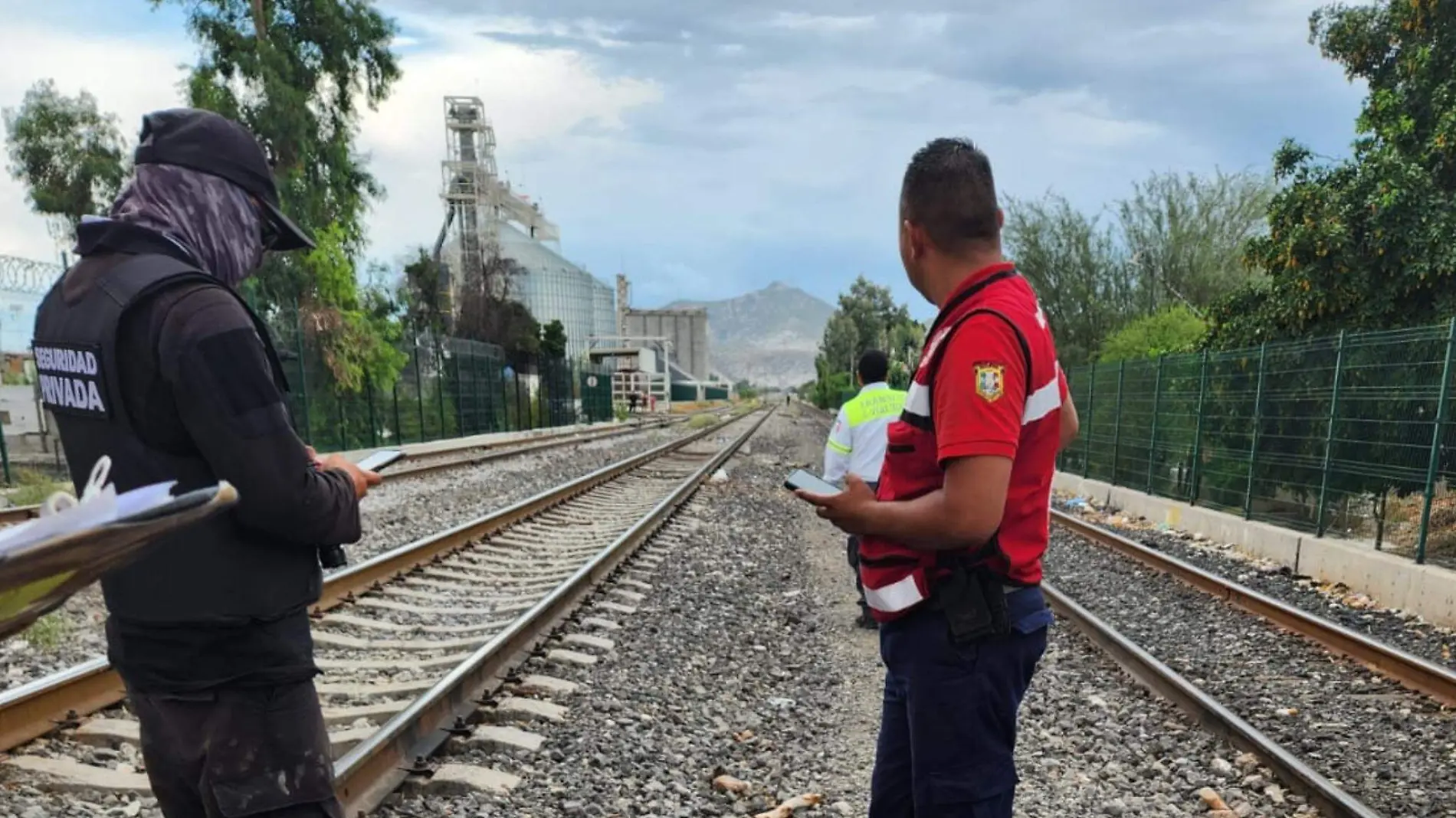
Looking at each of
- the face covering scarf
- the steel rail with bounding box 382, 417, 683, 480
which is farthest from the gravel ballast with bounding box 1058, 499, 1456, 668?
the steel rail with bounding box 382, 417, 683, 480

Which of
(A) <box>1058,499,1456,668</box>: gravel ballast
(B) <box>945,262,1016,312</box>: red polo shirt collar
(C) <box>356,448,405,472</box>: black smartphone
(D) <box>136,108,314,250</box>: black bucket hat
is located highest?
(D) <box>136,108,314,250</box>: black bucket hat

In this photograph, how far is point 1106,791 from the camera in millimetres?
3887

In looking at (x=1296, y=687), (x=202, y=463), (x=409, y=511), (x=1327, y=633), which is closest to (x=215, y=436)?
(x=202, y=463)

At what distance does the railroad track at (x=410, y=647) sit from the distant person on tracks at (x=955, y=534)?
236 cm

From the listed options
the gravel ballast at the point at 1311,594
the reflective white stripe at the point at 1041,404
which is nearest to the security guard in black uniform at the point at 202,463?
the reflective white stripe at the point at 1041,404

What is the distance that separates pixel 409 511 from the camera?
35.0 feet

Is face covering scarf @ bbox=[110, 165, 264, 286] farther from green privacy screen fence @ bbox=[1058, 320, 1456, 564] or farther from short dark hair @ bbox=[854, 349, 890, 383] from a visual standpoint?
green privacy screen fence @ bbox=[1058, 320, 1456, 564]

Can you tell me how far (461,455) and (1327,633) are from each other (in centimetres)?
Result: 1843

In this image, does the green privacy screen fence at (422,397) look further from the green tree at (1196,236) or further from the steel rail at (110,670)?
the green tree at (1196,236)

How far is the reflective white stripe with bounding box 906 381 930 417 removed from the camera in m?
1.90

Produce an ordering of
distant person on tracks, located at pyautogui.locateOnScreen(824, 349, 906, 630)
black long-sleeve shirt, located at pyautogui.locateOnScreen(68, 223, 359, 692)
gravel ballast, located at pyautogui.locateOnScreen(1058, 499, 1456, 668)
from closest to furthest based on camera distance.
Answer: black long-sleeve shirt, located at pyautogui.locateOnScreen(68, 223, 359, 692)
distant person on tracks, located at pyautogui.locateOnScreen(824, 349, 906, 630)
gravel ballast, located at pyautogui.locateOnScreen(1058, 499, 1456, 668)

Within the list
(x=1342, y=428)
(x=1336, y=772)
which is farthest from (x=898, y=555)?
(x=1342, y=428)

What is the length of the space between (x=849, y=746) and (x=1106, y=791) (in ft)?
3.94

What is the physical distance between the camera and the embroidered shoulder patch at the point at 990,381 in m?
1.76
